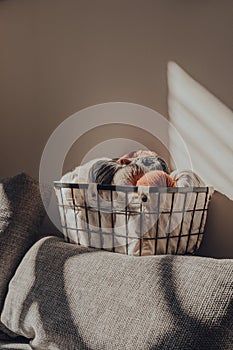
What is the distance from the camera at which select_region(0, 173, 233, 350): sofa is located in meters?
1.00

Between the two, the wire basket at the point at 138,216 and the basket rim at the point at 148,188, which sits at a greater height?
the basket rim at the point at 148,188

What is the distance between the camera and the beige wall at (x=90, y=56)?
4.56ft

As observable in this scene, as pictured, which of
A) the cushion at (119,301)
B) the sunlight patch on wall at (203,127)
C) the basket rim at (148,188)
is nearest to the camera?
the cushion at (119,301)

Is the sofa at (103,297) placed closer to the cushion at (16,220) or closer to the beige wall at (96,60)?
the cushion at (16,220)

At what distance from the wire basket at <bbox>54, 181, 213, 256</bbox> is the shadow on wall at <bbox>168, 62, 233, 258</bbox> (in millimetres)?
72

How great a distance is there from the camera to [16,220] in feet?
4.75

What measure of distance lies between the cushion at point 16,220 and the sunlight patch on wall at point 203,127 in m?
0.46

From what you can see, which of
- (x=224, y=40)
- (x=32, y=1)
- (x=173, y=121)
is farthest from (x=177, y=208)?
(x=32, y=1)

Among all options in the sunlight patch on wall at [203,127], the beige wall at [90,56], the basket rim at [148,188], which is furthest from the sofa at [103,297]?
the beige wall at [90,56]

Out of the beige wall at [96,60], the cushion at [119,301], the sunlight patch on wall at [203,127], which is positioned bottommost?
the cushion at [119,301]

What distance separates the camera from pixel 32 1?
5.84 feet

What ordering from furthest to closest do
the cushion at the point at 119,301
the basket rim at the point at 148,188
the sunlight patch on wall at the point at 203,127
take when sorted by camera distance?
the sunlight patch on wall at the point at 203,127 < the basket rim at the point at 148,188 < the cushion at the point at 119,301

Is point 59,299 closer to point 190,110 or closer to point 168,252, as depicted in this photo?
point 168,252

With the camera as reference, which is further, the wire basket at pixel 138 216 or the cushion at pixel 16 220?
the cushion at pixel 16 220
